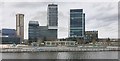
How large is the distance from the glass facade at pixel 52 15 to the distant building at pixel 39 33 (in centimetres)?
506

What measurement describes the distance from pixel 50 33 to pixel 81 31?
13.0 metres

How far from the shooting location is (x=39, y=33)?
111m

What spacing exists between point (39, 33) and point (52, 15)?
12.7 m

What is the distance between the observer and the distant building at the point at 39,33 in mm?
107875

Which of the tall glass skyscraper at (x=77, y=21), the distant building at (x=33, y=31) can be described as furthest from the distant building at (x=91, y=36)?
the distant building at (x=33, y=31)

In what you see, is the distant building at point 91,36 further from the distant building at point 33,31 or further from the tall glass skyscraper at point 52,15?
the distant building at point 33,31

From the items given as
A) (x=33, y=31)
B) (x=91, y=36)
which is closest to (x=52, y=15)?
(x=33, y=31)

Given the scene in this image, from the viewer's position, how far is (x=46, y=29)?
11394 cm

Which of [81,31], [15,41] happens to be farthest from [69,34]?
[15,41]

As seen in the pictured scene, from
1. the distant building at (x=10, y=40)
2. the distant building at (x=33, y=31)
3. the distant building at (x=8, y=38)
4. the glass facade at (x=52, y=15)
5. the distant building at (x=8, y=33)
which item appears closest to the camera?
the distant building at (x=10, y=40)

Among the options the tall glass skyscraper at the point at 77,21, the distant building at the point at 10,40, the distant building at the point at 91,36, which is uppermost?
the tall glass skyscraper at the point at 77,21

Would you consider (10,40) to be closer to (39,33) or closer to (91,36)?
(39,33)

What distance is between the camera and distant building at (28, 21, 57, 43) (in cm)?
10788

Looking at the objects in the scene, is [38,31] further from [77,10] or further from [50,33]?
[77,10]
